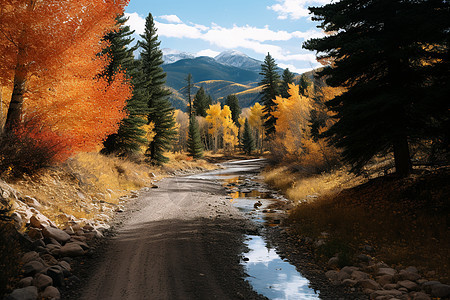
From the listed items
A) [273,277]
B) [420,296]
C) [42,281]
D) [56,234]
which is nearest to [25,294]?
[42,281]

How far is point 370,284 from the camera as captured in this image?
6.30 metres

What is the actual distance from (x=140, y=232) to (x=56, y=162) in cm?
554

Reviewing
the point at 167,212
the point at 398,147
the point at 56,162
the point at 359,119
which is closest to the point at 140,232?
the point at 167,212

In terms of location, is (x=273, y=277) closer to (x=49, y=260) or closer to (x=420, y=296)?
(x=420, y=296)

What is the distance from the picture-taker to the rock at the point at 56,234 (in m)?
7.53

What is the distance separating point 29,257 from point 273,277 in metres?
6.02

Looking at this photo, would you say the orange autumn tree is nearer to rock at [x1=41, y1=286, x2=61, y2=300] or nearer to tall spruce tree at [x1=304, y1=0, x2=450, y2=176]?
rock at [x1=41, y1=286, x2=61, y2=300]

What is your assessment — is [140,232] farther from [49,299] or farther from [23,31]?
[23,31]

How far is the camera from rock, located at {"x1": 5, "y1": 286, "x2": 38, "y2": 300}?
15.6 ft

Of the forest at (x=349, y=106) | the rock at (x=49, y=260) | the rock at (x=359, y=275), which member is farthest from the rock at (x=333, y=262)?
the rock at (x=49, y=260)

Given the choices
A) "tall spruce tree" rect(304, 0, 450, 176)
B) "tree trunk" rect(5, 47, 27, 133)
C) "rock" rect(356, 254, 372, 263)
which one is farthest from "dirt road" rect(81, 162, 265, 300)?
"tall spruce tree" rect(304, 0, 450, 176)

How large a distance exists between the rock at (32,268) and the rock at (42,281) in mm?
201

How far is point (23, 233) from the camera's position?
22.5 feet

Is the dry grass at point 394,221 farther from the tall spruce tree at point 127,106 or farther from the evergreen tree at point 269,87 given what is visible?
the evergreen tree at point 269,87
